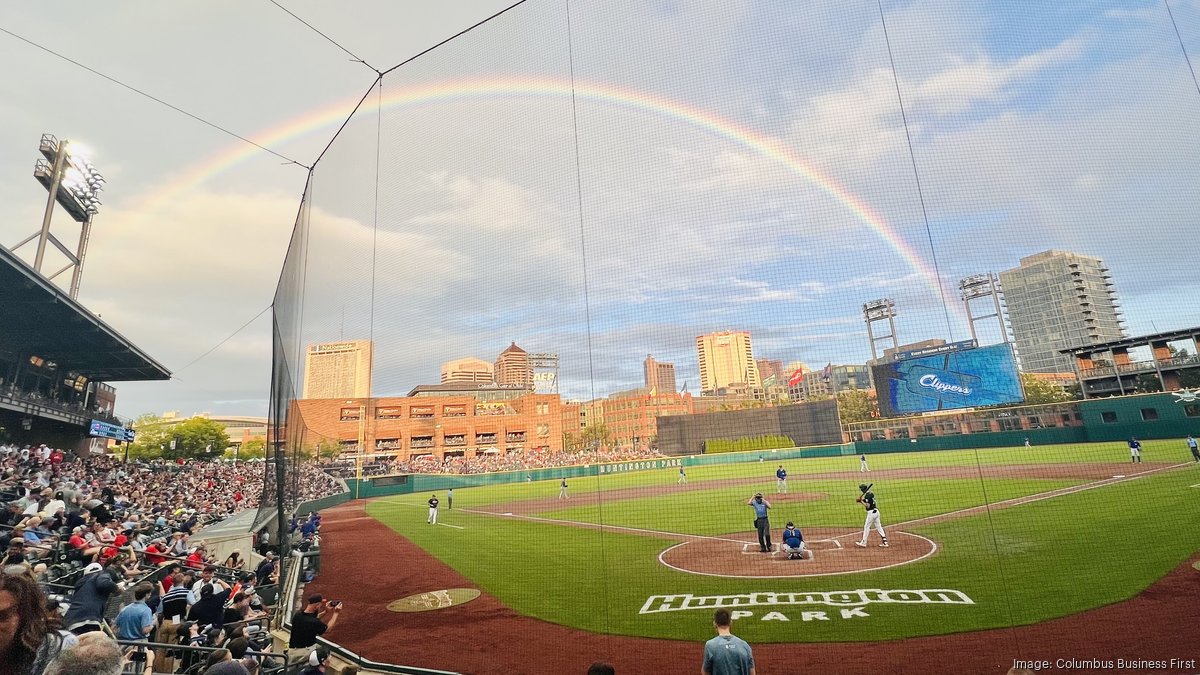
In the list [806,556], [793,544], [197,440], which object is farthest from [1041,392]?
[197,440]

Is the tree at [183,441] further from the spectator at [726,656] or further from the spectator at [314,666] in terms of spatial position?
the spectator at [726,656]

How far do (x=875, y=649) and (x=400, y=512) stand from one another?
23269 mm

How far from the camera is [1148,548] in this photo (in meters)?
8.59

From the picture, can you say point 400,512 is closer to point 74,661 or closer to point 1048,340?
point 74,661

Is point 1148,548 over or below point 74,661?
below

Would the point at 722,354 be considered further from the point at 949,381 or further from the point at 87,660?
the point at 949,381

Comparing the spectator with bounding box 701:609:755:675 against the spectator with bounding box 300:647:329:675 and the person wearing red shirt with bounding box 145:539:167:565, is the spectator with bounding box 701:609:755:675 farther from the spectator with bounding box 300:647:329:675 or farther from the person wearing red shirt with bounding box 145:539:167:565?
the person wearing red shirt with bounding box 145:539:167:565

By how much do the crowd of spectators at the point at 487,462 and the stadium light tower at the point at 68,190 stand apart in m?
19.3

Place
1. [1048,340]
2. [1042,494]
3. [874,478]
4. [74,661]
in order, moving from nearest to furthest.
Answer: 1. [74,661]
2. [1042,494]
3. [874,478]
4. [1048,340]

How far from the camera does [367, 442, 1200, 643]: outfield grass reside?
6676 millimetres

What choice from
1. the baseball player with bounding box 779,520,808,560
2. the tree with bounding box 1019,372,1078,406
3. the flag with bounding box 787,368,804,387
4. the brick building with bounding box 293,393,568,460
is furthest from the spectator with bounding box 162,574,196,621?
the tree with bounding box 1019,372,1078,406

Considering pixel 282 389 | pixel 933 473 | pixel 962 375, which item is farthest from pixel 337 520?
pixel 962 375

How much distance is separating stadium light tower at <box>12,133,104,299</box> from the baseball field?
24.0 meters

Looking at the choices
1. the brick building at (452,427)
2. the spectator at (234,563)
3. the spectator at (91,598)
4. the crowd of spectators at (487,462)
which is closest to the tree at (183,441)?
the crowd of spectators at (487,462)
